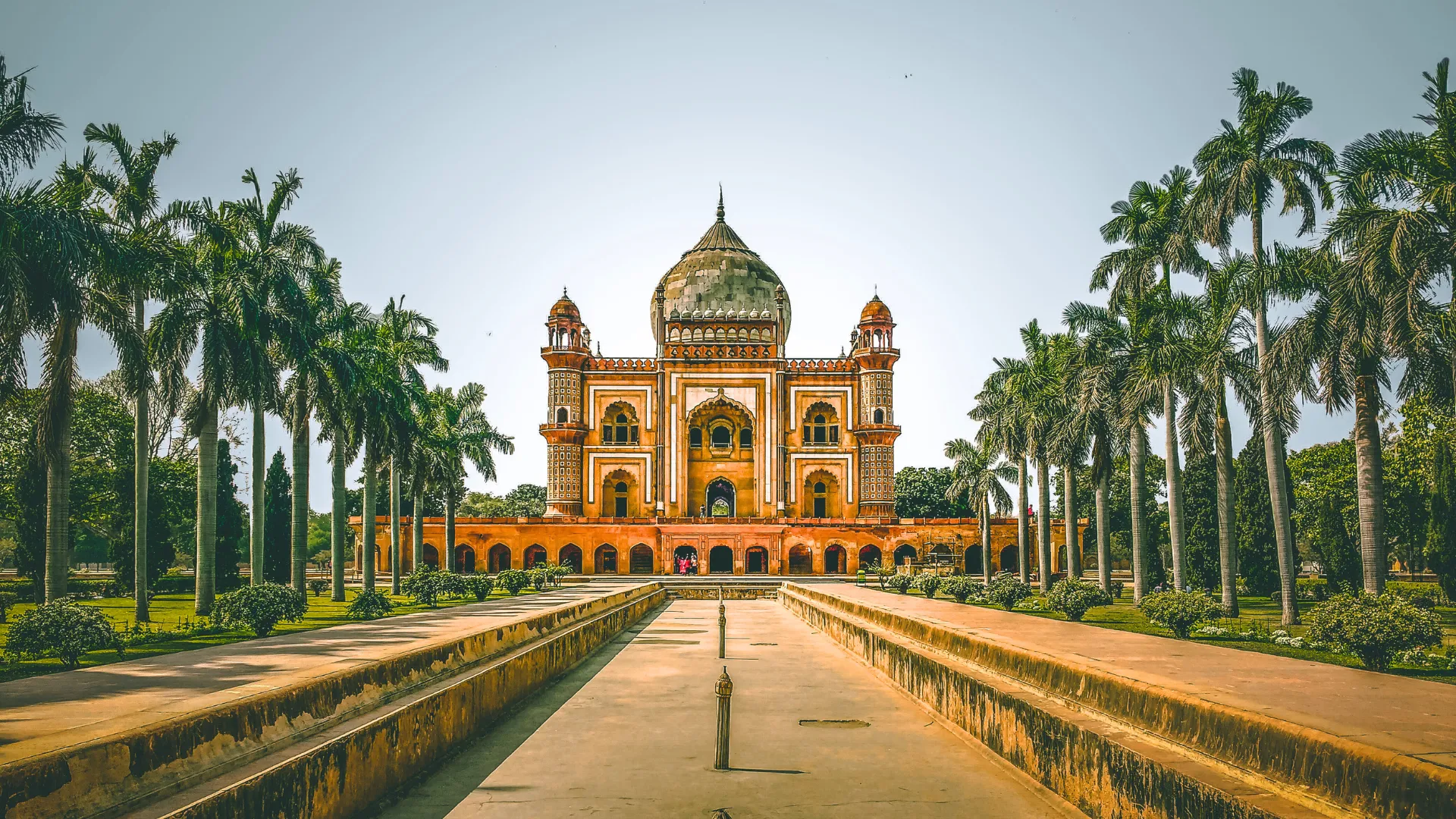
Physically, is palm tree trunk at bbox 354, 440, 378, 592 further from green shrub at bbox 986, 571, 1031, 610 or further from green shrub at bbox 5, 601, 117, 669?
green shrub at bbox 986, 571, 1031, 610

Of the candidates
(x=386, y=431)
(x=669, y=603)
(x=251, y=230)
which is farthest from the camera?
(x=669, y=603)

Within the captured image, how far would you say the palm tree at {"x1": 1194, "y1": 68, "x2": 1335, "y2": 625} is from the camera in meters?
23.4

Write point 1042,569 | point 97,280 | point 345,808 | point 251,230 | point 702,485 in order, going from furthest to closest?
point 702,485 < point 1042,569 < point 251,230 < point 97,280 < point 345,808

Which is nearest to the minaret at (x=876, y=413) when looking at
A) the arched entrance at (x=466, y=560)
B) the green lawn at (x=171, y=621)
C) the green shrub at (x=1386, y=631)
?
the arched entrance at (x=466, y=560)

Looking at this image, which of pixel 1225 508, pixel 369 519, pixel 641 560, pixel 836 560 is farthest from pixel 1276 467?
pixel 641 560

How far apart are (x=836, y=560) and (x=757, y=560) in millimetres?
4432

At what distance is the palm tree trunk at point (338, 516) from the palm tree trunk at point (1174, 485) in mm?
23258

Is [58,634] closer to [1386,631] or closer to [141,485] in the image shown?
[141,485]

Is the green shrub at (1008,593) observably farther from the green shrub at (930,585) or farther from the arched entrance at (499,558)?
the arched entrance at (499,558)

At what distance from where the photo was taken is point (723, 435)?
65438 mm

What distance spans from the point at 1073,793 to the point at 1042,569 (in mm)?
30314

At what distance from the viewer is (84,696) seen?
30.5ft

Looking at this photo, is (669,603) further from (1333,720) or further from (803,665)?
(1333,720)

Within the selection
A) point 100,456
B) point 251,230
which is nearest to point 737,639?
point 251,230
